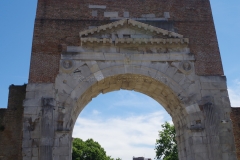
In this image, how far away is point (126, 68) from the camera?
462 inches

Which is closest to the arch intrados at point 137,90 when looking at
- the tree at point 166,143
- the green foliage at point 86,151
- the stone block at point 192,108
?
the stone block at point 192,108

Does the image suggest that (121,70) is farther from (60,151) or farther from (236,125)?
(236,125)

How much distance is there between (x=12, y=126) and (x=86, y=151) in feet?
86.1

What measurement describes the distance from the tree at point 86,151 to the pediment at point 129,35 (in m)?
25.3

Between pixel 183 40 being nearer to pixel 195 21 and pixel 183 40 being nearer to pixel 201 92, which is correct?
pixel 195 21

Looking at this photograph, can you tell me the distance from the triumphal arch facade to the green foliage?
23.5 metres

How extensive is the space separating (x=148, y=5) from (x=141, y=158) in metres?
61.8

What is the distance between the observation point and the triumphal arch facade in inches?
418

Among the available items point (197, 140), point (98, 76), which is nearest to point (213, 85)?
point (197, 140)

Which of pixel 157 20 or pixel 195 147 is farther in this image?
pixel 157 20

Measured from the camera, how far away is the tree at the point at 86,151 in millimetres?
34844

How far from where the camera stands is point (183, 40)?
1220 centimetres

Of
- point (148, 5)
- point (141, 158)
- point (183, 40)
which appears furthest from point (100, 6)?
point (141, 158)

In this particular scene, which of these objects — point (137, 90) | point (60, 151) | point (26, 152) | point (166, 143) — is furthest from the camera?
point (166, 143)
